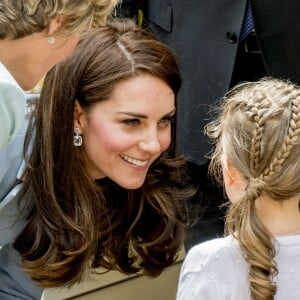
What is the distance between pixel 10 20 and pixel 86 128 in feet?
1.48

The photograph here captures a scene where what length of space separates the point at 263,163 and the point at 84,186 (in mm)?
534

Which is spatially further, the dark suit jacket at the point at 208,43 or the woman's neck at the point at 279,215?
the dark suit jacket at the point at 208,43

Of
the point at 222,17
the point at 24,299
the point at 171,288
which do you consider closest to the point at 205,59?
the point at 222,17

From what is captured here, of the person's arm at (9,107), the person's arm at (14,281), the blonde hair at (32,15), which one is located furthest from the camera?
the person's arm at (14,281)

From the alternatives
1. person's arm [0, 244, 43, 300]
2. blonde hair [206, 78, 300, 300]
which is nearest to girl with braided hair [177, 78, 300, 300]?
blonde hair [206, 78, 300, 300]

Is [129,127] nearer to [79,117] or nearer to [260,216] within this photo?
[79,117]

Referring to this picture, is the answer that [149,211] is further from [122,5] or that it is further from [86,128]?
[122,5]

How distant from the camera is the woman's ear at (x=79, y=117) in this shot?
188 cm

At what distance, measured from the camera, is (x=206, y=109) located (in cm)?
228

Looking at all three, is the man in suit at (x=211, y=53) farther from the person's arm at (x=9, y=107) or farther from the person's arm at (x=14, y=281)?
the person's arm at (x=9, y=107)

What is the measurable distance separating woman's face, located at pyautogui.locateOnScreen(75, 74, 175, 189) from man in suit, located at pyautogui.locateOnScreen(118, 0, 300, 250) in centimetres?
37

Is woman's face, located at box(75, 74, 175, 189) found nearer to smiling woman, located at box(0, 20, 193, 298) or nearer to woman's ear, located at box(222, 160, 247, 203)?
smiling woman, located at box(0, 20, 193, 298)

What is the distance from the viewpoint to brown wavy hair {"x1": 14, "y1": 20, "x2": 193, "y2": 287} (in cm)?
187

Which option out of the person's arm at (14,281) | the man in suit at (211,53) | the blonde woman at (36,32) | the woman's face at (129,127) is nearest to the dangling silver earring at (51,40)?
the blonde woman at (36,32)
